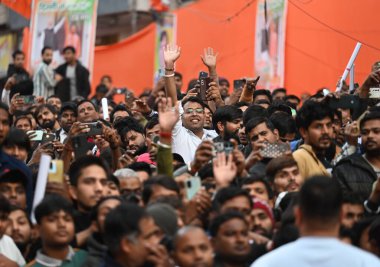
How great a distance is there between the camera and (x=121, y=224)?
8289 millimetres

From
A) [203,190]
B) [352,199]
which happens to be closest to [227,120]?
[352,199]

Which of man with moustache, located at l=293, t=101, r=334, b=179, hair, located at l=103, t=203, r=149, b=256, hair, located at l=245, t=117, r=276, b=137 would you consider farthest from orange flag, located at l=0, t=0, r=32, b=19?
hair, located at l=103, t=203, r=149, b=256

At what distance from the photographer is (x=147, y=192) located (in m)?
9.48

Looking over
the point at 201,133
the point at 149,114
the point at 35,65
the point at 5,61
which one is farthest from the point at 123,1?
the point at 201,133

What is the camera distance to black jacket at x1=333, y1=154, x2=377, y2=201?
1059cm

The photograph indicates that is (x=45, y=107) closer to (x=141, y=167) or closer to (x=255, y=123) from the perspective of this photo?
(x=255, y=123)

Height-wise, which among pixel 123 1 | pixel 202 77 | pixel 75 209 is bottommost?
pixel 75 209

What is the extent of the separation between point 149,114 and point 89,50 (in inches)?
223

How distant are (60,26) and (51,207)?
39.8ft

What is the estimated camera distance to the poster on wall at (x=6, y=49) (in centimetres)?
2449

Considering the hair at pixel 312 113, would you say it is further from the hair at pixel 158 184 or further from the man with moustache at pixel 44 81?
the man with moustache at pixel 44 81

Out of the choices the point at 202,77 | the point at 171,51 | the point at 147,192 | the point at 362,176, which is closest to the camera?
the point at 147,192

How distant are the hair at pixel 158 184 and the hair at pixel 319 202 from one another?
83.7 inches

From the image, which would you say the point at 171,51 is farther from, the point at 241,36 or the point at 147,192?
the point at 241,36
